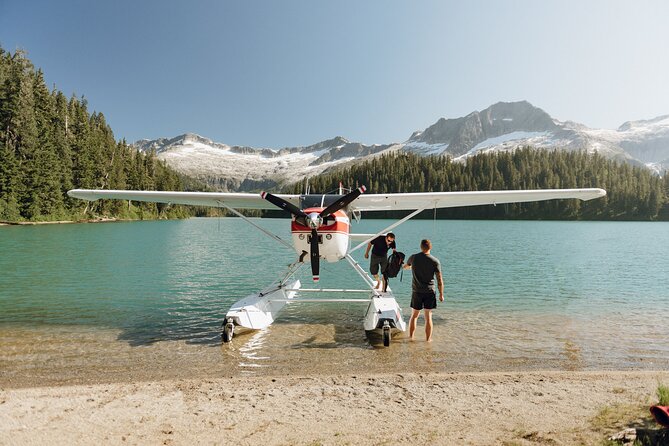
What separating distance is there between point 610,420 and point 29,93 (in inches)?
2675

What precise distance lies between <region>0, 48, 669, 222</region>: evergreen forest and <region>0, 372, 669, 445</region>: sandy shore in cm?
640

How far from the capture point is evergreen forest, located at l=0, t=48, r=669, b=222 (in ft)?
160

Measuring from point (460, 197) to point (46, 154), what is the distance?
58.7 metres

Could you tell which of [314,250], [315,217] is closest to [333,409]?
[314,250]

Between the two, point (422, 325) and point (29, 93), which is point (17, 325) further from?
point (29, 93)

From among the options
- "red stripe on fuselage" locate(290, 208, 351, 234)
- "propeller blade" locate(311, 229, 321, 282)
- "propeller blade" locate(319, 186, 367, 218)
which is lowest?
"propeller blade" locate(311, 229, 321, 282)

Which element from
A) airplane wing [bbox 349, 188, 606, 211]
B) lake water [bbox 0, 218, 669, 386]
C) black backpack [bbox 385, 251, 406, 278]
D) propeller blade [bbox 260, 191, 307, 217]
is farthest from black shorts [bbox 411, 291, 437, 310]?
airplane wing [bbox 349, 188, 606, 211]

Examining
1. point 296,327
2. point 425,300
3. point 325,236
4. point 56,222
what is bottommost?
point 296,327

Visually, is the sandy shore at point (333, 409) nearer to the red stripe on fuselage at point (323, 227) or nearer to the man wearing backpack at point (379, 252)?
the red stripe on fuselage at point (323, 227)

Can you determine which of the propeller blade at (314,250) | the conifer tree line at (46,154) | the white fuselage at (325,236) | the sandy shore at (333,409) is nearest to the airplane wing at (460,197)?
the white fuselage at (325,236)

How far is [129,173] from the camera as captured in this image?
79.4 m

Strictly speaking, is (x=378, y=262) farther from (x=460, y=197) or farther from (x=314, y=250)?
(x=460, y=197)

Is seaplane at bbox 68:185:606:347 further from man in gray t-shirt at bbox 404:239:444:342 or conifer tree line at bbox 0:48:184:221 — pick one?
conifer tree line at bbox 0:48:184:221

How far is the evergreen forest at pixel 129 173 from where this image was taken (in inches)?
1924
